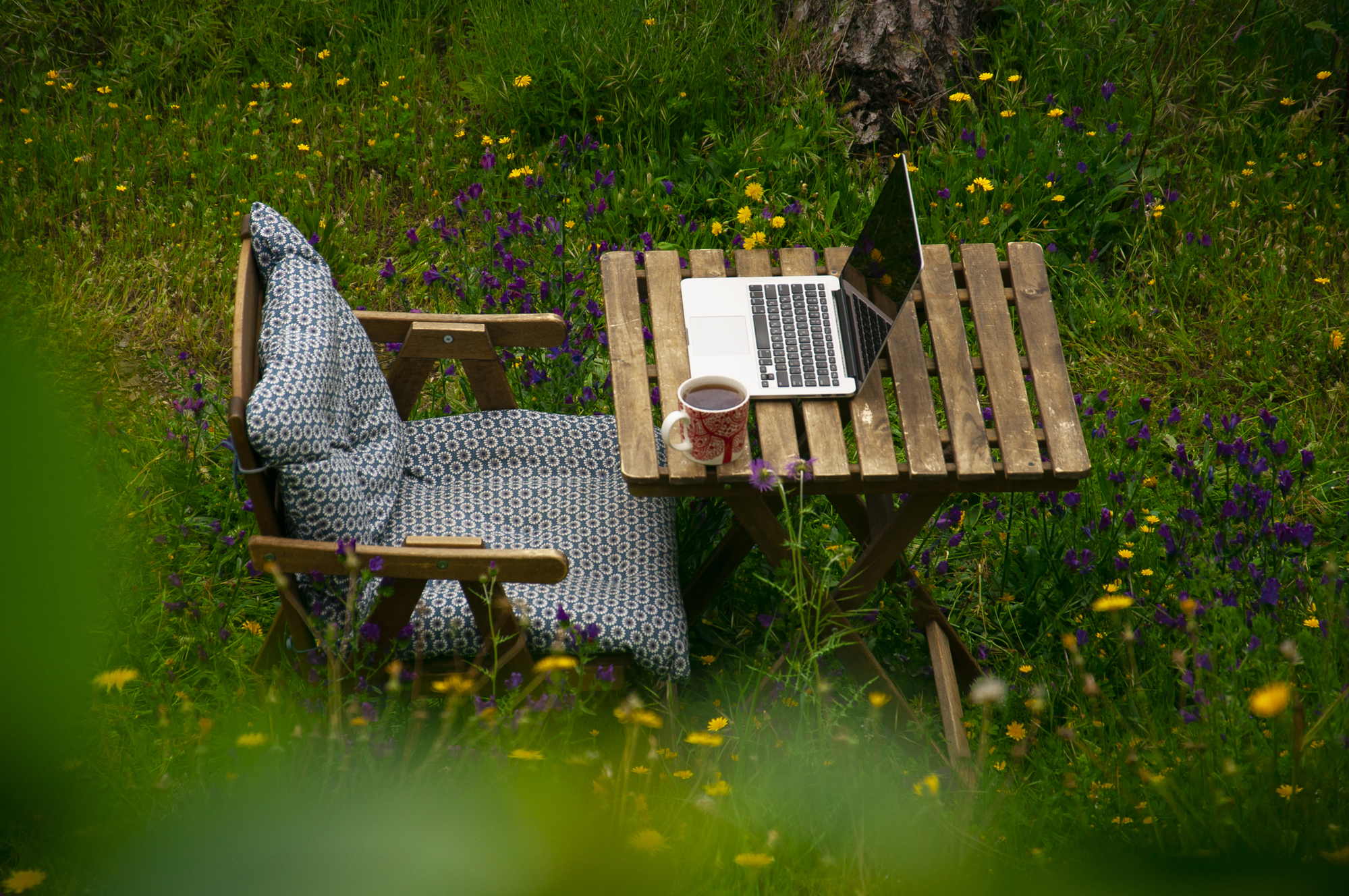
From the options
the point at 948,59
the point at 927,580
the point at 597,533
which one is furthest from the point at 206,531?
the point at 948,59

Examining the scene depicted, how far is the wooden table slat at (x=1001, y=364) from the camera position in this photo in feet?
6.42

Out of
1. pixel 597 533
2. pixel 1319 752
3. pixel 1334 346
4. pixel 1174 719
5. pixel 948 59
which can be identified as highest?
pixel 948 59

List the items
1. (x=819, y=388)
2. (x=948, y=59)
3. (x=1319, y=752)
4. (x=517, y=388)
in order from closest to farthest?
(x=1319, y=752), (x=819, y=388), (x=517, y=388), (x=948, y=59)

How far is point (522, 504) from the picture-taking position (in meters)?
2.36

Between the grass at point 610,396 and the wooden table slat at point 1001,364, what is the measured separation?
446 mm

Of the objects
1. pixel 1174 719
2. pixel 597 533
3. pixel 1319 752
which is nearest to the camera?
pixel 1319 752

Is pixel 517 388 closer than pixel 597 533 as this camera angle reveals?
No

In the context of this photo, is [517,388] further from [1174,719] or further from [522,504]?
[1174,719]

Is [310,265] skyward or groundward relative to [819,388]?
skyward

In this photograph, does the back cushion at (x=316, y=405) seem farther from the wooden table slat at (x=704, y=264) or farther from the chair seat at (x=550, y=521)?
the wooden table slat at (x=704, y=264)

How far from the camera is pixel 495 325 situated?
2467 mm

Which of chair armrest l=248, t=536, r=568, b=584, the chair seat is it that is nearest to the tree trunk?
the chair seat

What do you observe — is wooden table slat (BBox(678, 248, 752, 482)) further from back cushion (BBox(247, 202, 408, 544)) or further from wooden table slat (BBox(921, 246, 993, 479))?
back cushion (BBox(247, 202, 408, 544))

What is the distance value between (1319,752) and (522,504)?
180 centimetres
